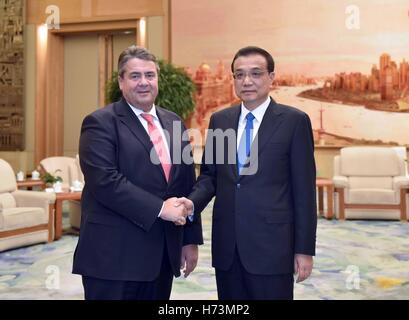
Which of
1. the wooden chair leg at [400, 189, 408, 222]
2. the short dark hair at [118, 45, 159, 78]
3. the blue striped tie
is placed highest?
the short dark hair at [118, 45, 159, 78]

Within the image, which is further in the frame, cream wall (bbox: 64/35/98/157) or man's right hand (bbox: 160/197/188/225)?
cream wall (bbox: 64/35/98/157)

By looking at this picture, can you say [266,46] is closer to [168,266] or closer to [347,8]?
[347,8]

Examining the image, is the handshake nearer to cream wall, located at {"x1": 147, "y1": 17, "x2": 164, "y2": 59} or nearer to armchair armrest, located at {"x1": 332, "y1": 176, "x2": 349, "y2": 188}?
armchair armrest, located at {"x1": 332, "y1": 176, "x2": 349, "y2": 188}

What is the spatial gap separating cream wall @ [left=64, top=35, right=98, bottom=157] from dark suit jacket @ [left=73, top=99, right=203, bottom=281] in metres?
9.79

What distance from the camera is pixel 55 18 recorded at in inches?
432

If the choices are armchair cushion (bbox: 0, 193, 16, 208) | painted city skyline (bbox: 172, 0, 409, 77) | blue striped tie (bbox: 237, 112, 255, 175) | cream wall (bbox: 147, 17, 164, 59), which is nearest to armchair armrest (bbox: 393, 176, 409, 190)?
painted city skyline (bbox: 172, 0, 409, 77)

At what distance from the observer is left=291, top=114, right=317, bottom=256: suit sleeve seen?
1.94 m

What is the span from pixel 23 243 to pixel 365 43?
726 centimetres

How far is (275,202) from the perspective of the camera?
1946mm

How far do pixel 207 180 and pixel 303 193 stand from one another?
439 millimetres

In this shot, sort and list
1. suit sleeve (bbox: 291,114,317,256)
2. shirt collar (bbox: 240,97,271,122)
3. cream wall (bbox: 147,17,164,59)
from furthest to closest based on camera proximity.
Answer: cream wall (bbox: 147,17,164,59)
shirt collar (bbox: 240,97,271,122)
suit sleeve (bbox: 291,114,317,256)

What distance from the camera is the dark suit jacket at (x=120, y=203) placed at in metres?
1.85

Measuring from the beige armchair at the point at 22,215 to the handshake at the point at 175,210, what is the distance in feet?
13.2

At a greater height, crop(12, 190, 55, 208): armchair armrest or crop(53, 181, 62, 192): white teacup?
crop(53, 181, 62, 192): white teacup
